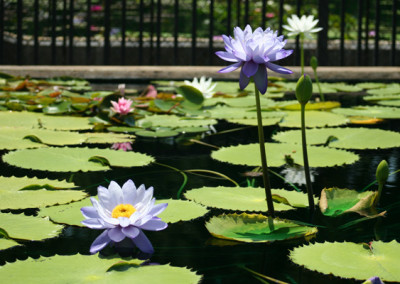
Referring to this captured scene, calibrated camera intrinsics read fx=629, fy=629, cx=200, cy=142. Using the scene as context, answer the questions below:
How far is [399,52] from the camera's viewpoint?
18.7 ft

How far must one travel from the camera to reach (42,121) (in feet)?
7.52

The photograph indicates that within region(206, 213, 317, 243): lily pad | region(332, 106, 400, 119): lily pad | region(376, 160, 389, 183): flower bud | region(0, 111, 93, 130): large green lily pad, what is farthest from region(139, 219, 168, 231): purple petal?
region(332, 106, 400, 119): lily pad

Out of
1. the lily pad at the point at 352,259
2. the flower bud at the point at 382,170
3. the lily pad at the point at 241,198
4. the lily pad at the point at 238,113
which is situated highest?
the flower bud at the point at 382,170

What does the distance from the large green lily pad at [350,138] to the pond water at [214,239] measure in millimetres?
67

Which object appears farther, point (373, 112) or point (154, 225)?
point (373, 112)

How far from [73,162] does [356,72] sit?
313cm

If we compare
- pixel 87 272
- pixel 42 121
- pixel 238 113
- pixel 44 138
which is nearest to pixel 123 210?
pixel 87 272

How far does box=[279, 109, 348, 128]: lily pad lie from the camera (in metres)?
2.22

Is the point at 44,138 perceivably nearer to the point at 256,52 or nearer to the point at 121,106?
the point at 121,106

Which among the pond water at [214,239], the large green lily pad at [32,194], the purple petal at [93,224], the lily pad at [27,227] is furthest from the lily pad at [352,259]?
the large green lily pad at [32,194]

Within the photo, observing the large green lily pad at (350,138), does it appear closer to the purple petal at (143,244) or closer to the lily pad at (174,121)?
the lily pad at (174,121)

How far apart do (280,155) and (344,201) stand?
48cm

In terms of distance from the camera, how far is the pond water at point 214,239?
2.90 feet

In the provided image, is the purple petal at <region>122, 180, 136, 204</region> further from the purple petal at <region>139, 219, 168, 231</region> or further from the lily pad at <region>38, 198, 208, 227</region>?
the lily pad at <region>38, 198, 208, 227</region>
